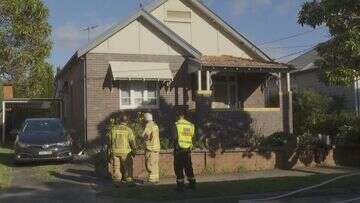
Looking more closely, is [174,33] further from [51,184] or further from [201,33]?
[51,184]

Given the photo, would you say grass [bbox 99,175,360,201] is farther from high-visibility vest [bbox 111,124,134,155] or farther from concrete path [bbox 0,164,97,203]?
high-visibility vest [bbox 111,124,134,155]

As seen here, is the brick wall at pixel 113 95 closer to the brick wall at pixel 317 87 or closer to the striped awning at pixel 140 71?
the striped awning at pixel 140 71

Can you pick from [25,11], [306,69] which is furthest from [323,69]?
[306,69]

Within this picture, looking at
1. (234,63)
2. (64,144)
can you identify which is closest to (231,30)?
(234,63)

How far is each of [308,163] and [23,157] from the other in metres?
8.72

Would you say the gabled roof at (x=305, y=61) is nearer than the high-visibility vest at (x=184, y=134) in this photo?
No

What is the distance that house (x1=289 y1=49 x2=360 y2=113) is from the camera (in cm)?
3300

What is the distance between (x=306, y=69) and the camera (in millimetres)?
36500

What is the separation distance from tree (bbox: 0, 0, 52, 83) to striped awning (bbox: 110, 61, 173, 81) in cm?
637

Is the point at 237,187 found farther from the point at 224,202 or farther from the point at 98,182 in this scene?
the point at 98,182

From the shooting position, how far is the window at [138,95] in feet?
81.2

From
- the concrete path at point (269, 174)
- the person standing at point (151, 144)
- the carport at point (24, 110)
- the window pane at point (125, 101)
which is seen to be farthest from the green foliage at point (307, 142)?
→ the carport at point (24, 110)

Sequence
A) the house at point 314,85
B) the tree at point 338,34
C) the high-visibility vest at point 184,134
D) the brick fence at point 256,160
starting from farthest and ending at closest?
the house at point 314,85
the brick fence at point 256,160
the tree at point 338,34
the high-visibility vest at point 184,134

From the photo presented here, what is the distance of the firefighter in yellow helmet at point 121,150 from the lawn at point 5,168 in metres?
2.72
